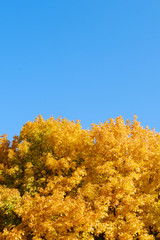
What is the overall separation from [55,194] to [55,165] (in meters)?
5.62

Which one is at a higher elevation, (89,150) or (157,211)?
(89,150)

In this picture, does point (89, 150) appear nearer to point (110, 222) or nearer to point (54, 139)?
point (54, 139)

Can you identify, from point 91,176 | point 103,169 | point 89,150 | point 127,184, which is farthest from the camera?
point 89,150

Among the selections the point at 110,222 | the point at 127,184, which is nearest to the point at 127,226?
the point at 110,222

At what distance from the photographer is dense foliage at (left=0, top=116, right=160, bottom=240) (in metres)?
18.7

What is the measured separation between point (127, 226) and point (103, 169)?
4.81m

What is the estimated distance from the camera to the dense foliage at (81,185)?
18.7 m

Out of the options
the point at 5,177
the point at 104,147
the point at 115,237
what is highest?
the point at 5,177

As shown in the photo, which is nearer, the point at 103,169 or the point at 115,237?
the point at 115,237

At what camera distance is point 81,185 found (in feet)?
82.6

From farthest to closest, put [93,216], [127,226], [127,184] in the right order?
[127,184] < [127,226] < [93,216]

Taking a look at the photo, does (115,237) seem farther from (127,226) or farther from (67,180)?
(67,180)

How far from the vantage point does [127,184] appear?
20609mm

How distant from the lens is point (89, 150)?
2670 cm
